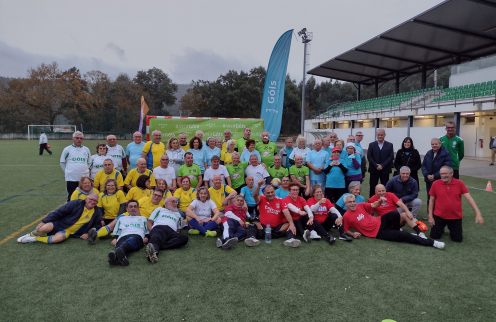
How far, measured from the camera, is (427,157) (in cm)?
670

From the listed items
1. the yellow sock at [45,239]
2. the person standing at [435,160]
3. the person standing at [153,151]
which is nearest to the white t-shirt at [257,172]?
the person standing at [153,151]

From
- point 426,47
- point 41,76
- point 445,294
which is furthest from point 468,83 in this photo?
point 41,76

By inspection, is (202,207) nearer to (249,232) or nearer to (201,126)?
(249,232)

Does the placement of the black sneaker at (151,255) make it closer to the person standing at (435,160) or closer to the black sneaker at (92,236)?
the black sneaker at (92,236)

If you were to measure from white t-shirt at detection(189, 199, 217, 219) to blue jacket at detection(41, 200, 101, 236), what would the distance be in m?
1.67

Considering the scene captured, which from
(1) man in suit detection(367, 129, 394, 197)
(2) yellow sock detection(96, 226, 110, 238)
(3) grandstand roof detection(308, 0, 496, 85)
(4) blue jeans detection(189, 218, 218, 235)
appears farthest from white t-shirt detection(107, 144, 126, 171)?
(3) grandstand roof detection(308, 0, 496, 85)

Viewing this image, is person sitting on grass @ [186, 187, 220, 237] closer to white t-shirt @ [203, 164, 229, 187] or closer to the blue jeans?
the blue jeans

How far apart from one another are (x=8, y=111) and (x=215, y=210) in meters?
65.5

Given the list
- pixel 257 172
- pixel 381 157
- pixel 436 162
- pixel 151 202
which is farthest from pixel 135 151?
pixel 436 162

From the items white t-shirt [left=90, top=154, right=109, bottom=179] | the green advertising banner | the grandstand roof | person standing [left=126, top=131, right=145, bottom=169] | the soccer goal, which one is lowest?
white t-shirt [left=90, top=154, right=109, bottom=179]

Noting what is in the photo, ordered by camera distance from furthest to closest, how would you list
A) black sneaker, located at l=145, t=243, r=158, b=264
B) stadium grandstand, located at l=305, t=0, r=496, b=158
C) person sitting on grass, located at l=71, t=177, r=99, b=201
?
stadium grandstand, located at l=305, t=0, r=496, b=158
person sitting on grass, located at l=71, t=177, r=99, b=201
black sneaker, located at l=145, t=243, r=158, b=264

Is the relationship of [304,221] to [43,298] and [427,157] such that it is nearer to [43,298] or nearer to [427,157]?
[427,157]

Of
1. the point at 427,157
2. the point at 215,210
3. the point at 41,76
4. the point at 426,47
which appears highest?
the point at 41,76

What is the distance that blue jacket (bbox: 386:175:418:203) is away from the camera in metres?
6.20
